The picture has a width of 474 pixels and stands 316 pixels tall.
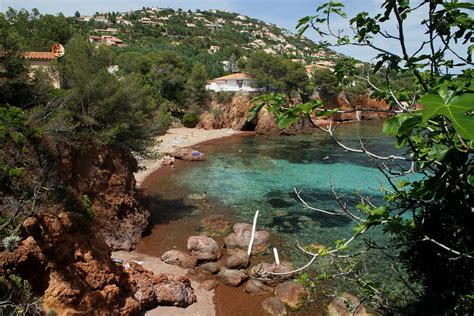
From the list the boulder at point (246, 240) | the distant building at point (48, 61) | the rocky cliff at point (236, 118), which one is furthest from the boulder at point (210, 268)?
the rocky cliff at point (236, 118)

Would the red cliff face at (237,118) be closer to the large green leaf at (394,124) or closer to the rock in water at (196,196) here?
the rock in water at (196,196)

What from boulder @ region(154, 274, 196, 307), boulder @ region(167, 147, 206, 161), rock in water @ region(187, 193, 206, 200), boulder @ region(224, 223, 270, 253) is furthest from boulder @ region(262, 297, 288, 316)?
boulder @ region(167, 147, 206, 161)

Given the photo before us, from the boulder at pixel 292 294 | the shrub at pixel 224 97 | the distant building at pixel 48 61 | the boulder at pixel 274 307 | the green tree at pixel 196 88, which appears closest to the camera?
the boulder at pixel 274 307

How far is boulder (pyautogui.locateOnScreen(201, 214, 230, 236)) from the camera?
19.6 metres

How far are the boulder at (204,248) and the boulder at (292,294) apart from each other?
3.99m

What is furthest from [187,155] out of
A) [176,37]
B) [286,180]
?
[176,37]

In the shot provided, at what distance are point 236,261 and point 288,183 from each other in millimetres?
14679

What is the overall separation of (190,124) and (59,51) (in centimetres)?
2958

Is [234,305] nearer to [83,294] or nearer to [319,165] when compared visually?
[83,294]

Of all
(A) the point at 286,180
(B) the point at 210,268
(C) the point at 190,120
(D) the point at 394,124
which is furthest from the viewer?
(C) the point at 190,120

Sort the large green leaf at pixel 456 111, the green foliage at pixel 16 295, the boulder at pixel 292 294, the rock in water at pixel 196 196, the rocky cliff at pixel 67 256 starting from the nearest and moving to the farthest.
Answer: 1. the large green leaf at pixel 456 111
2. the green foliage at pixel 16 295
3. the rocky cliff at pixel 67 256
4. the boulder at pixel 292 294
5. the rock in water at pixel 196 196

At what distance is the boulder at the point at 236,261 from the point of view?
15.7 meters

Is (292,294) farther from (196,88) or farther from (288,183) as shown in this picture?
(196,88)

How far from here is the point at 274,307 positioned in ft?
41.8
